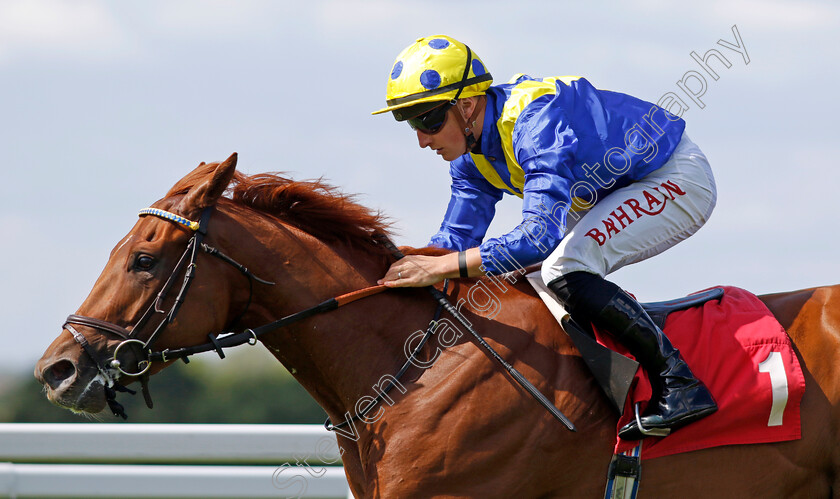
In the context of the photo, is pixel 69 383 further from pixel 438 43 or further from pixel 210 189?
pixel 438 43

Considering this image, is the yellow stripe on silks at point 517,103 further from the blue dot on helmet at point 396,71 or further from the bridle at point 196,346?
the bridle at point 196,346

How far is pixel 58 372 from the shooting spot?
3.29 meters

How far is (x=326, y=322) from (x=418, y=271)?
16.8 inches

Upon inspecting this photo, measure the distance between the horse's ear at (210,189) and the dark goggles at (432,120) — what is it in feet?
2.73

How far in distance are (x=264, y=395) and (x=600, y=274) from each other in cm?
1709

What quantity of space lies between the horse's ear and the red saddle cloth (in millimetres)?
1616

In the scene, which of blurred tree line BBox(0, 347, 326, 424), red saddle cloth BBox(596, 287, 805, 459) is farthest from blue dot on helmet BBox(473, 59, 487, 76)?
blurred tree line BBox(0, 347, 326, 424)

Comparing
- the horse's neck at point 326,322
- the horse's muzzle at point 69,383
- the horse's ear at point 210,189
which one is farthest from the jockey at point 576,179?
the horse's muzzle at point 69,383

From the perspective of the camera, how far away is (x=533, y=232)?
3.42 meters

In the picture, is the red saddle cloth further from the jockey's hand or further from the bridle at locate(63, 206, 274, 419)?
the bridle at locate(63, 206, 274, 419)

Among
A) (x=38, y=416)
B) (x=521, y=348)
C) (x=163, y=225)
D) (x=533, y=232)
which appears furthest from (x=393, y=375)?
(x=38, y=416)

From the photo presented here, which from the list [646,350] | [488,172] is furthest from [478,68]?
[646,350]

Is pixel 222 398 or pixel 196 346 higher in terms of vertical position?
pixel 196 346

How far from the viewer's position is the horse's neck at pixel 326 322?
3.54 m
